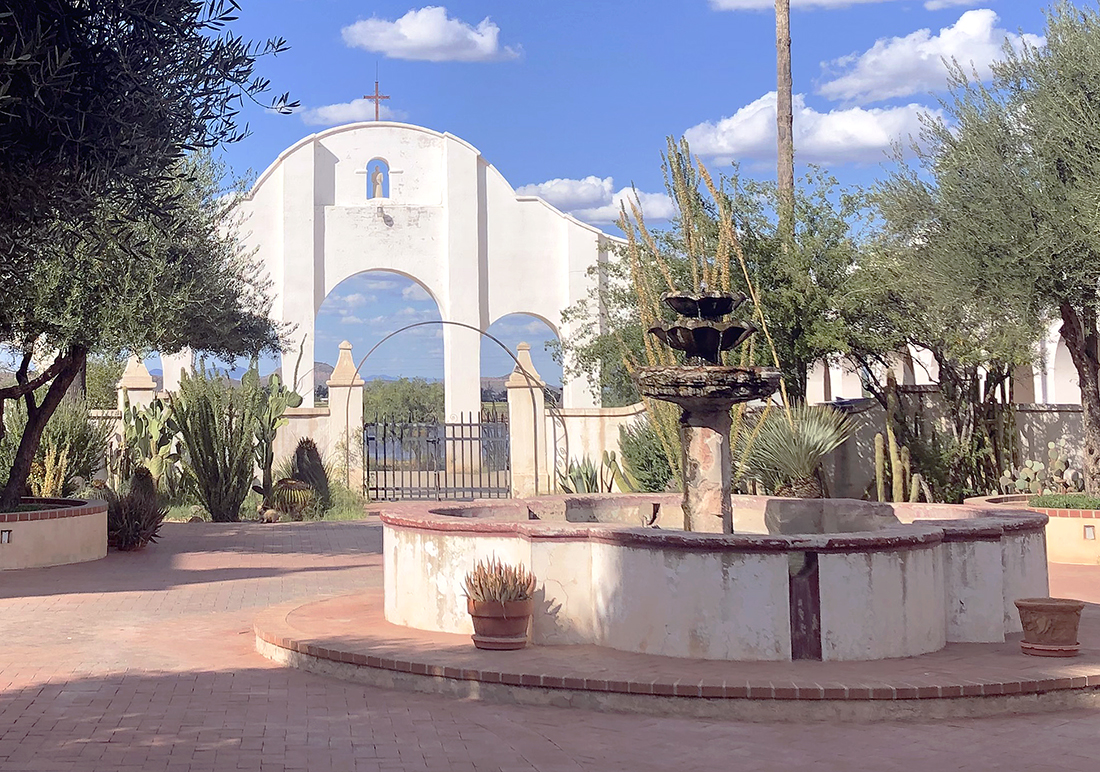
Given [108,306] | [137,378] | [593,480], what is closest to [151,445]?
[137,378]

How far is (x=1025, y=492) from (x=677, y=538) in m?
9.81

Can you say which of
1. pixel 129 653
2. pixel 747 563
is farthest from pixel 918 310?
pixel 129 653

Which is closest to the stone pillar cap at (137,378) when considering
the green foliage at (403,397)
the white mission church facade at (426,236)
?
the white mission church facade at (426,236)

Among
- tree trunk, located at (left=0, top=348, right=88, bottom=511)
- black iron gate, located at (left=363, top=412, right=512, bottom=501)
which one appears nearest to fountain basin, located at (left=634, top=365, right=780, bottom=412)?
tree trunk, located at (left=0, top=348, right=88, bottom=511)

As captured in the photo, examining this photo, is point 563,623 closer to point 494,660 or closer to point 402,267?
point 494,660

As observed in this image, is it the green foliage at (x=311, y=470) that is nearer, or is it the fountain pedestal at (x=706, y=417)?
the fountain pedestal at (x=706, y=417)

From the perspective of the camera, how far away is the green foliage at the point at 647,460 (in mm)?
18359

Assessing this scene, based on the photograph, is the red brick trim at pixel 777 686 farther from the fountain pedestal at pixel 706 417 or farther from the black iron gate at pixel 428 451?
the black iron gate at pixel 428 451

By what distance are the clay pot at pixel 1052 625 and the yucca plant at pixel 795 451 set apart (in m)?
7.22

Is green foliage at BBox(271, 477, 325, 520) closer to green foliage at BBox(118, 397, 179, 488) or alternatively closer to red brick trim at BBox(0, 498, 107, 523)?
green foliage at BBox(118, 397, 179, 488)

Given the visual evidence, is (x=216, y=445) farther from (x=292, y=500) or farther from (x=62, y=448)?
(x=62, y=448)

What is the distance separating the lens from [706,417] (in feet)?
28.0

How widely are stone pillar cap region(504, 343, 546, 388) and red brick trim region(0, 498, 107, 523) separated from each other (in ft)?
33.8

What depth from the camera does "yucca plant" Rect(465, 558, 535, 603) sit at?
7465mm
